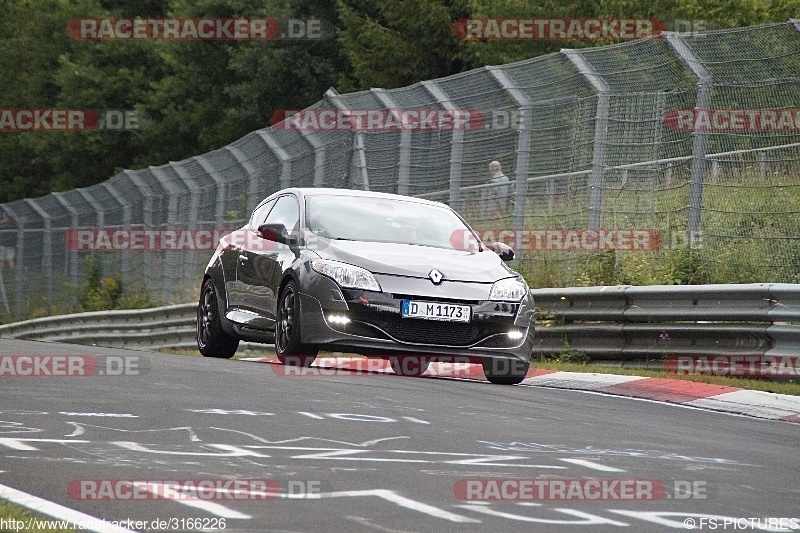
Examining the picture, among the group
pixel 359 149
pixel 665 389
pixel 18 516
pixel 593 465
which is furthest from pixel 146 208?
pixel 18 516

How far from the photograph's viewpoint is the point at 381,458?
23.0 feet

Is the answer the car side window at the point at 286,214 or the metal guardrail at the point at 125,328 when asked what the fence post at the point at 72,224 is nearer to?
the metal guardrail at the point at 125,328

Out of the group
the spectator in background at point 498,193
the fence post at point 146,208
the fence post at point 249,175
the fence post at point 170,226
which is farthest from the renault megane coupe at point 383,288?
the fence post at point 146,208

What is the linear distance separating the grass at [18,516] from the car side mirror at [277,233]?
750cm

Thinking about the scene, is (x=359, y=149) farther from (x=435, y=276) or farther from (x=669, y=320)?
(x=435, y=276)

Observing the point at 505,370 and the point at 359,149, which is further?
the point at 359,149

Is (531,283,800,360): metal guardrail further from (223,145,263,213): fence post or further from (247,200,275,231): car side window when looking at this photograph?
(223,145,263,213): fence post

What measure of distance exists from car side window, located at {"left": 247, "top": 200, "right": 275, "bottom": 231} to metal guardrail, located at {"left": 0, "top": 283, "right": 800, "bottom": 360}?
8.67 ft

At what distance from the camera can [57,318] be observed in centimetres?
3005

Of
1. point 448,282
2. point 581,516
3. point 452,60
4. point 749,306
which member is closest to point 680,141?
point 749,306

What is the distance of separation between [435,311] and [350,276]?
0.69 meters

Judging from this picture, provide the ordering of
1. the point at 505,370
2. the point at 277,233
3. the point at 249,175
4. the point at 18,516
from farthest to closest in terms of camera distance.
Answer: the point at 249,175 → the point at 277,233 → the point at 505,370 → the point at 18,516

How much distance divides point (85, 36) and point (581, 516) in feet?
217

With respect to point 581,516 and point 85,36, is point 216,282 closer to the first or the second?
point 581,516
